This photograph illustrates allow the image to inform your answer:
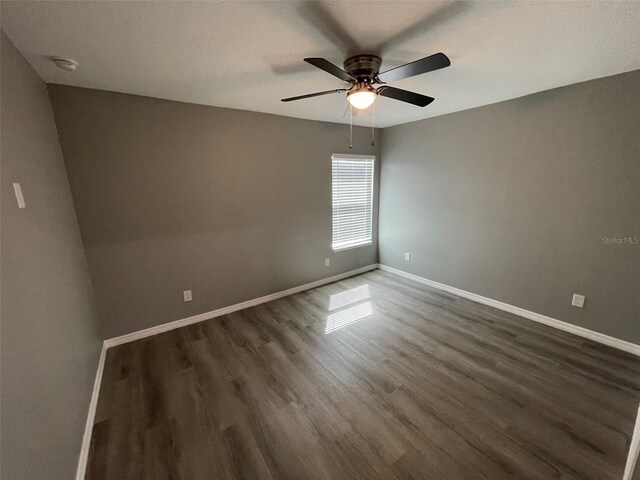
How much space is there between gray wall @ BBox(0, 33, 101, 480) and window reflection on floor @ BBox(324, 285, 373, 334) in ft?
6.54

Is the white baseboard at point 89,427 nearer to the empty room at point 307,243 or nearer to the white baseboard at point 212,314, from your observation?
the empty room at point 307,243

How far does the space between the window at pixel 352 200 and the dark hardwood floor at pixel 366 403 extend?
1.66 metres

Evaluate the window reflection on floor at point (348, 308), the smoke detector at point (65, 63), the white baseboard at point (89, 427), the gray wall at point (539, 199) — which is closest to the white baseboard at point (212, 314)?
the white baseboard at point (89, 427)

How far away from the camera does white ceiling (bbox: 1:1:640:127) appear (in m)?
1.26

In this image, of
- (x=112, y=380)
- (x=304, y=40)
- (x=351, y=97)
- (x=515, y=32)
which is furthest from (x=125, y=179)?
(x=515, y=32)

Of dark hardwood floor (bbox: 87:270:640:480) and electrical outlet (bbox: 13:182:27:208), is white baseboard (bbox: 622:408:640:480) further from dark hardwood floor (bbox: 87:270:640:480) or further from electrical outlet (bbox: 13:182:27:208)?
electrical outlet (bbox: 13:182:27:208)

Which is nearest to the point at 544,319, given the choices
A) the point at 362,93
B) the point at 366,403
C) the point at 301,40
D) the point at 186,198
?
the point at 366,403

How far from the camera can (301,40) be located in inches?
60.4

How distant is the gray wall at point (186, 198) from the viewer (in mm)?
2260

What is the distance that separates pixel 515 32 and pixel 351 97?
98 centimetres

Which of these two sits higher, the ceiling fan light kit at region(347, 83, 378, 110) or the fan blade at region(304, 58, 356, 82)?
the fan blade at region(304, 58, 356, 82)

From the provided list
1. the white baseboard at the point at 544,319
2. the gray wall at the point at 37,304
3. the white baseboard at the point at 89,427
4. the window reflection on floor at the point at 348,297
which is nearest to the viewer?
the gray wall at the point at 37,304

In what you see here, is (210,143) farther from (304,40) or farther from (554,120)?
(554,120)

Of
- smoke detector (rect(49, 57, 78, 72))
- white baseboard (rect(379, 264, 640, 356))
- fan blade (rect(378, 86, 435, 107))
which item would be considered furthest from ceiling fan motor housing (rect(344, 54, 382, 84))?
white baseboard (rect(379, 264, 640, 356))
